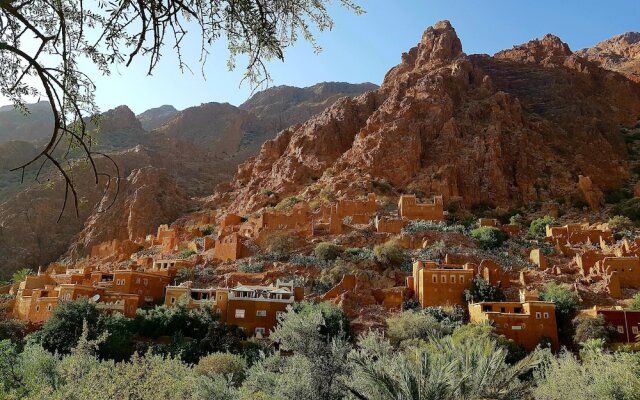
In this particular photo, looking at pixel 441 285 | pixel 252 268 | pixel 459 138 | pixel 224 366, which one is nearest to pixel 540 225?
pixel 459 138

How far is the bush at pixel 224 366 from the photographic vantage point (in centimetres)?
2569

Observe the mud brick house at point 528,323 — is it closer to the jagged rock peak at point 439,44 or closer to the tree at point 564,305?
the tree at point 564,305

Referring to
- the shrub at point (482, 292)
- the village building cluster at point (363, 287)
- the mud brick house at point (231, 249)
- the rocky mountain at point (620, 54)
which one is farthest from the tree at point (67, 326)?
the rocky mountain at point (620, 54)

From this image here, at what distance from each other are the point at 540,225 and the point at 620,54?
94.3 meters

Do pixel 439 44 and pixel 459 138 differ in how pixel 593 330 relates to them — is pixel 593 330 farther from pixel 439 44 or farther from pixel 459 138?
pixel 439 44

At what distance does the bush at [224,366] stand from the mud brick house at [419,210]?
81.2ft

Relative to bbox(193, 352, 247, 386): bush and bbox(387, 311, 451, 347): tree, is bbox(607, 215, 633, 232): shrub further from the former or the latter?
bbox(193, 352, 247, 386): bush

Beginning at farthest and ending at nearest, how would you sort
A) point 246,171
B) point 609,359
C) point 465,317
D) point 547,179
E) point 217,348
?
point 246,171 < point 547,179 < point 465,317 < point 217,348 < point 609,359

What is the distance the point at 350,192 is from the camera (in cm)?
5806

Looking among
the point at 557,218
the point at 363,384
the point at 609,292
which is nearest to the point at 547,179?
the point at 557,218

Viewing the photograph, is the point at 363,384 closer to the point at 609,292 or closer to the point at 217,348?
the point at 217,348

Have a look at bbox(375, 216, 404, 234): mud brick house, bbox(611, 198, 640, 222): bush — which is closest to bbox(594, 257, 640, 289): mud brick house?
bbox(375, 216, 404, 234): mud brick house

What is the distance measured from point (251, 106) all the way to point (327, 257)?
125 meters

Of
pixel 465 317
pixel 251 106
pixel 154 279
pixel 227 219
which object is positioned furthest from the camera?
pixel 251 106
